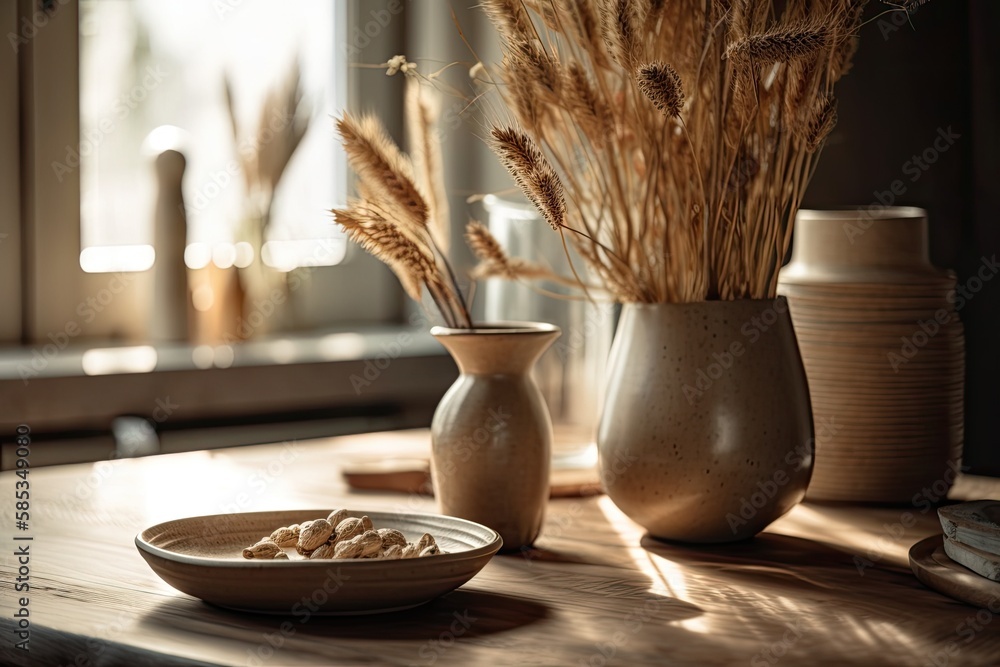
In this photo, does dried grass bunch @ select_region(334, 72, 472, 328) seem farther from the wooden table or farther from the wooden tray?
the wooden tray

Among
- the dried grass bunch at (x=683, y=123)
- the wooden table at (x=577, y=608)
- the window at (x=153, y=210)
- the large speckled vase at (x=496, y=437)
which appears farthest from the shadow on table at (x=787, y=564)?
the window at (x=153, y=210)

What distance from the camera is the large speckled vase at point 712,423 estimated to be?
937 millimetres

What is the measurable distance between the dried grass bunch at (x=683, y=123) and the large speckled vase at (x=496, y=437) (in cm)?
12

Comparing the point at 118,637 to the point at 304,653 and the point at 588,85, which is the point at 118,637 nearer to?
the point at 304,653

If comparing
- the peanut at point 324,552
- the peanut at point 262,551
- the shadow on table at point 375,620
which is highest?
the peanut at point 324,552

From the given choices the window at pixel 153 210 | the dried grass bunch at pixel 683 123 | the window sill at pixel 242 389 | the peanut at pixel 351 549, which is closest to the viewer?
the peanut at pixel 351 549

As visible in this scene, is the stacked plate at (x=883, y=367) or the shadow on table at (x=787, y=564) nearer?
the shadow on table at (x=787, y=564)

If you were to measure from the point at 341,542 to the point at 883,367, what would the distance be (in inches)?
24.0

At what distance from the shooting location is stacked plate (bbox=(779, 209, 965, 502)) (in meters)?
1.12

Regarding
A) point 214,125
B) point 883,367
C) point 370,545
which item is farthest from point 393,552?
point 214,125

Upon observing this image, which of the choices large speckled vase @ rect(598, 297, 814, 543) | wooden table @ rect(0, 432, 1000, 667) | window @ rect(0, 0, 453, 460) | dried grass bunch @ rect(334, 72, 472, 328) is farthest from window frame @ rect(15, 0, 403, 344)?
large speckled vase @ rect(598, 297, 814, 543)

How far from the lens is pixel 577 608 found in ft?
2.55

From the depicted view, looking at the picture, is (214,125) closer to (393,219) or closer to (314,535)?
(393,219)

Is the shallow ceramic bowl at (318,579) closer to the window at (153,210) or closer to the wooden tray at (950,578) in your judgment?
the wooden tray at (950,578)
